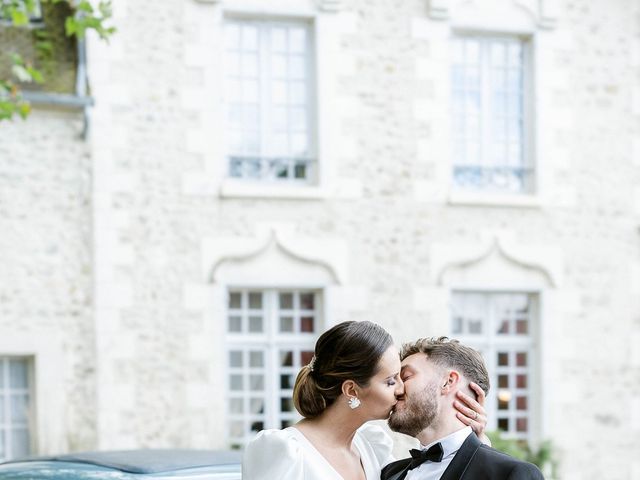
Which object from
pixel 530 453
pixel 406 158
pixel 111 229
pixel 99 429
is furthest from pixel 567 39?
pixel 99 429

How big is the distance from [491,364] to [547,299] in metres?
0.93

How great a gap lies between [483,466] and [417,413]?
281 millimetres

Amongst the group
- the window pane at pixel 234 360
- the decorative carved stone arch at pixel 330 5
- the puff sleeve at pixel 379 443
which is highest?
the decorative carved stone arch at pixel 330 5

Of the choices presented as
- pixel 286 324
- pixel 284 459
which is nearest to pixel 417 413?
pixel 284 459

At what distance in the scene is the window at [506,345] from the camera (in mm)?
13258

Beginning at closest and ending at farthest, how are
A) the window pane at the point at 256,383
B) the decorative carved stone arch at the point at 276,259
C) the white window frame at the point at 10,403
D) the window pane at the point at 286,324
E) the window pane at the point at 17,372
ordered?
the white window frame at the point at 10,403 → the window pane at the point at 17,372 → the decorative carved stone arch at the point at 276,259 → the window pane at the point at 256,383 → the window pane at the point at 286,324

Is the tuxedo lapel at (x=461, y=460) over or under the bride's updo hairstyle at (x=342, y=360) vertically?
under

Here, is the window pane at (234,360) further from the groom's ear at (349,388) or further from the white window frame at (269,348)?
the groom's ear at (349,388)

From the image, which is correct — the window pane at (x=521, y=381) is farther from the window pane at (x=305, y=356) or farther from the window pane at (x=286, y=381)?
the window pane at (x=286, y=381)

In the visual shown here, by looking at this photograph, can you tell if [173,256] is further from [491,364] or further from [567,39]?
[567,39]

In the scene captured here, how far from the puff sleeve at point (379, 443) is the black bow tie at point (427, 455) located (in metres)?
0.37

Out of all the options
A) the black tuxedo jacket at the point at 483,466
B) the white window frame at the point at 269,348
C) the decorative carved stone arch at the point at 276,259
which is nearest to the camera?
the black tuxedo jacket at the point at 483,466

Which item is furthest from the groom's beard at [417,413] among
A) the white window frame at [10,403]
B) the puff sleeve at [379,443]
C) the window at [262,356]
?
the window at [262,356]

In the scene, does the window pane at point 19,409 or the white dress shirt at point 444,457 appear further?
the window pane at point 19,409
